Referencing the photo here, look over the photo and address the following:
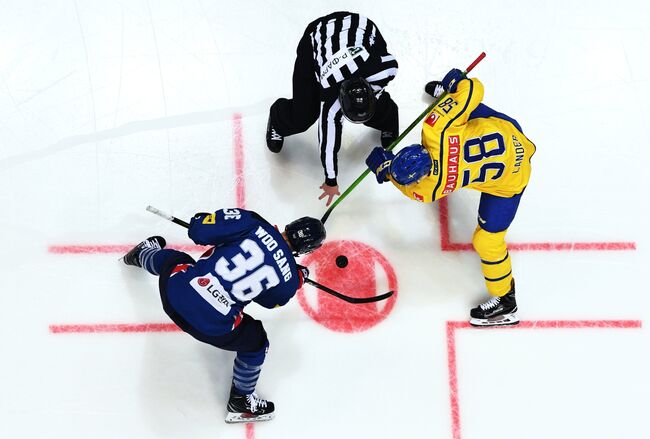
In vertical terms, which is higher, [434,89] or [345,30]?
[345,30]

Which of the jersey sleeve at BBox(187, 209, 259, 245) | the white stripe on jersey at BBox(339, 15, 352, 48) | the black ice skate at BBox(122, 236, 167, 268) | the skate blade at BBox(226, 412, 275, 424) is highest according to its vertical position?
the white stripe on jersey at BBox(339, 15, 352, 48)

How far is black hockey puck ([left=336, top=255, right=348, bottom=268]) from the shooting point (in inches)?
180

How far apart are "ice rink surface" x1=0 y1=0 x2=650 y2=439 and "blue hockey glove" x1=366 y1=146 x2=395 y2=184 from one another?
27.0 inches

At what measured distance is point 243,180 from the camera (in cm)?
470

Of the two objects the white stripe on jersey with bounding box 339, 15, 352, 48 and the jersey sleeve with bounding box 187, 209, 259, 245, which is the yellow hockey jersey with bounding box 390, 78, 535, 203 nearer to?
the white stripe on jersey with bounding box 339, 15, 352, 48

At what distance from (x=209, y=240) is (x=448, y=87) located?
1.74 meters

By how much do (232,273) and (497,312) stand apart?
74.5 inches

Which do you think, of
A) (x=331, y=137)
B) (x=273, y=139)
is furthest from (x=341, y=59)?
(x=273, y=139)

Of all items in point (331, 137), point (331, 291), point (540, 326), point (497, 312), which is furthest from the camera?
point (540, 326)

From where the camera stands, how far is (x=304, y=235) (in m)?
3.71

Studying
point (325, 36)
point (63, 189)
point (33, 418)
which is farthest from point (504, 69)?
point (33, 418)

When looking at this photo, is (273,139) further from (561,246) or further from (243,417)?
(561,246)

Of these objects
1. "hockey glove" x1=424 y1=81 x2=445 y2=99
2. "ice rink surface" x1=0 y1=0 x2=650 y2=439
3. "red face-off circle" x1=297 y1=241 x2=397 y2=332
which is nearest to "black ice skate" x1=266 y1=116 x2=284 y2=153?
"ice rink surface" x1=0 y1=0 x2=650 y2=439

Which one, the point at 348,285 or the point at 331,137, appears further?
the point at 348,285
